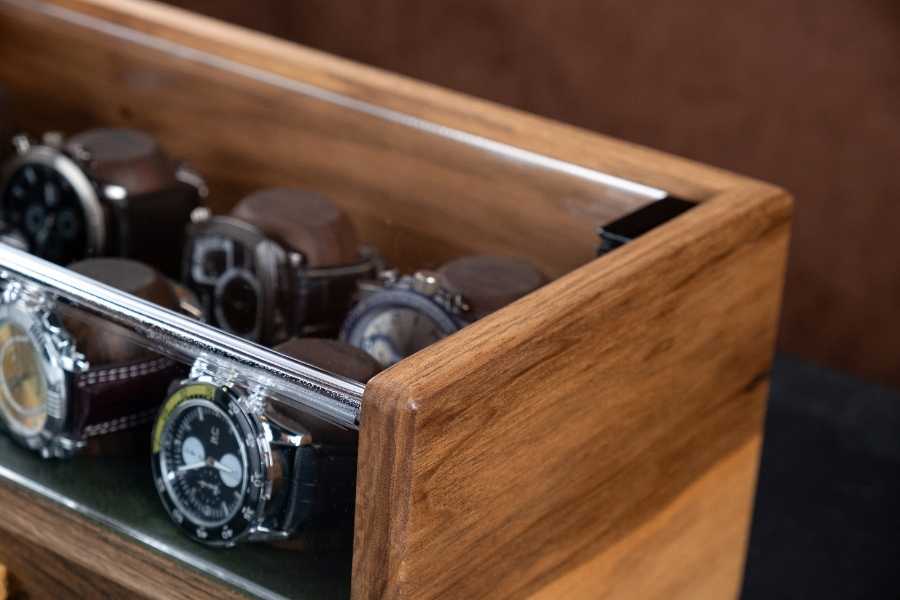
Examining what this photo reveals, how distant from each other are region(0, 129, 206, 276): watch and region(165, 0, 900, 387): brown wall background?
47.6 inches

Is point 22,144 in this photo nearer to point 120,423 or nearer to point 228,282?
point 228,282

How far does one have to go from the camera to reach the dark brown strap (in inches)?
43.0

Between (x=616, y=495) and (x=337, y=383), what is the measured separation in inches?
11.0

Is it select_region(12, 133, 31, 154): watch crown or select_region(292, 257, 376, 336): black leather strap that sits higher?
select_region(12, 133, 31, 154): watch crown

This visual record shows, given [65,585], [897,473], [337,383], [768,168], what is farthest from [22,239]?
[768,168]

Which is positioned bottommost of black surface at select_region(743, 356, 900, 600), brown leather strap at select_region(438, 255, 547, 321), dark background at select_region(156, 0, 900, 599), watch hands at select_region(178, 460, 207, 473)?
black surface at select_region(743, 356, 900, 600)

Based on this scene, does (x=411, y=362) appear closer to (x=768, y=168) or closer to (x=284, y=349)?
(x=284, y=349)

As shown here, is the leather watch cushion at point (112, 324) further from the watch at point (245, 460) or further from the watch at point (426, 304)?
the watch at point (426, 304)

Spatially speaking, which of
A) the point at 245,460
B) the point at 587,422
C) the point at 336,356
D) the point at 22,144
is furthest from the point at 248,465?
the point at 22,144

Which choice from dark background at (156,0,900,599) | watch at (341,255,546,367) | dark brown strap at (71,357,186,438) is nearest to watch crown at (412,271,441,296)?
watch at (341,255,546,367)

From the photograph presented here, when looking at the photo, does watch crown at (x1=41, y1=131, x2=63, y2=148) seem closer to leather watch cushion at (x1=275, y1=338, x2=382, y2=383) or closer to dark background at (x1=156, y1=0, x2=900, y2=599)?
leather watch cushion at (x1=275, y1=338, x2=382, y2=383)

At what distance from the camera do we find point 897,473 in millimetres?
1885

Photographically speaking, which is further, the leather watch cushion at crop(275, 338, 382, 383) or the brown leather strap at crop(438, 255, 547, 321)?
the brown leather strap at crop(438, 255, 547, 321)

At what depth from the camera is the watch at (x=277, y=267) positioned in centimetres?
129
